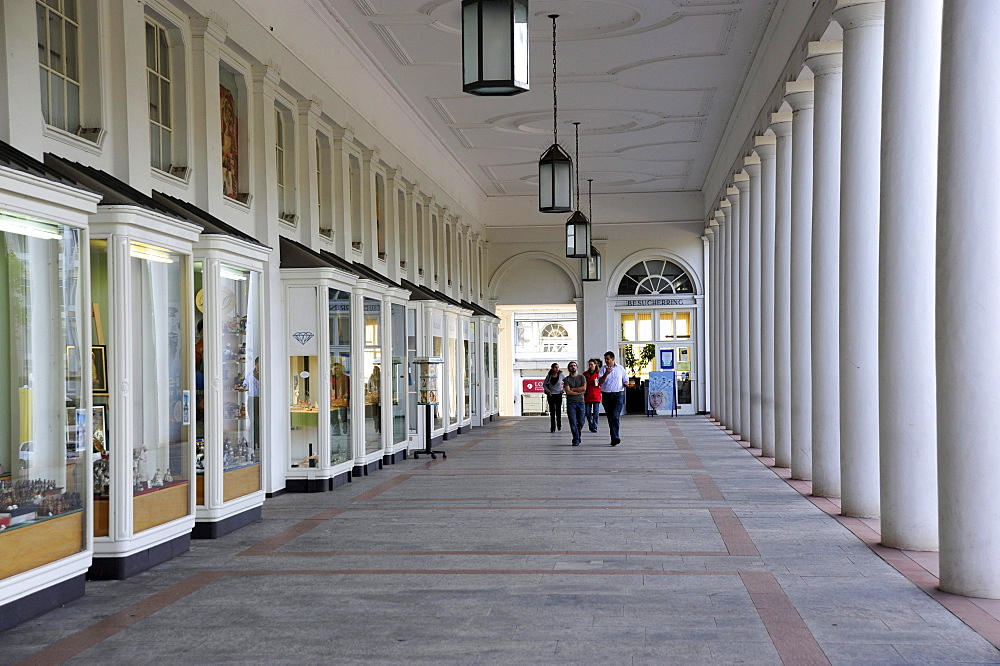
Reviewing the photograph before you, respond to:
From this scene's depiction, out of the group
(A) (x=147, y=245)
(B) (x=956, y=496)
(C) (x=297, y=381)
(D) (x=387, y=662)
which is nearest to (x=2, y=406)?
(A) (x=147, y=245)

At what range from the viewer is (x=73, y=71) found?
8.62 m

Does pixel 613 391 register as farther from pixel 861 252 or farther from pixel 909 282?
pixel 909 282

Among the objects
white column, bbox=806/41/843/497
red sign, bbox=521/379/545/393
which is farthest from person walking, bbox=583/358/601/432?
red sign, bbox=521/379/545/393

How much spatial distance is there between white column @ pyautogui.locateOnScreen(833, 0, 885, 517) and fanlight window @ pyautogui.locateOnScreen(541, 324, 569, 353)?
93.9 ft

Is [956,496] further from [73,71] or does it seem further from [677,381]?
[677,381]

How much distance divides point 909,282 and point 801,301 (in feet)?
16.1

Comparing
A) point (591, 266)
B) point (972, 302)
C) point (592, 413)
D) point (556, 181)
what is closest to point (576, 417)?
point (592, 413)

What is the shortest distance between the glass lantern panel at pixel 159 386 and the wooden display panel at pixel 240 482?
0.92m

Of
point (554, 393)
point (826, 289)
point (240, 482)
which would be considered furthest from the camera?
point (554, 393)

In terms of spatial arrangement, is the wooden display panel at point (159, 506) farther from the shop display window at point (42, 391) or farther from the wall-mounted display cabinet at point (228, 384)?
the shop display window at point (42, 391)

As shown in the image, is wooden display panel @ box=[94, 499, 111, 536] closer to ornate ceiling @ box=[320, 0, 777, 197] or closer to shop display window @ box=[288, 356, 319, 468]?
shop display window @ box=[288, 356, 319, 468]

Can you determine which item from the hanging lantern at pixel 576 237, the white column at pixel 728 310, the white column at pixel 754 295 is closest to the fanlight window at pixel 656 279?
the white column at pixel 728 310

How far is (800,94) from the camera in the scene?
13602mm

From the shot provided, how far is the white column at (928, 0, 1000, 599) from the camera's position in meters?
6.41
